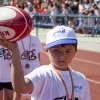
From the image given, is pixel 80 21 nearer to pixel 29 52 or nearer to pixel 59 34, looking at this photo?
pixel 29 52

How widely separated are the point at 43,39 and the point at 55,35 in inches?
611

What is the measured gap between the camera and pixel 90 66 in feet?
34.9

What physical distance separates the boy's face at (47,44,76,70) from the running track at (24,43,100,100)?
4535 millimetres

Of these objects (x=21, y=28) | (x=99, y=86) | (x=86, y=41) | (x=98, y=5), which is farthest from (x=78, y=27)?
(x=21, y=28)

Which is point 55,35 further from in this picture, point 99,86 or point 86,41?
point 86,41

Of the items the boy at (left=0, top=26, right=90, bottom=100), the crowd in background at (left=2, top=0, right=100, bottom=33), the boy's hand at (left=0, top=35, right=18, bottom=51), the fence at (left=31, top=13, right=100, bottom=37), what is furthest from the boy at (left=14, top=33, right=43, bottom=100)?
the fence at (left=31, top=13, right=100, bottom=37)

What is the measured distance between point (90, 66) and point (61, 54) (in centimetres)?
809

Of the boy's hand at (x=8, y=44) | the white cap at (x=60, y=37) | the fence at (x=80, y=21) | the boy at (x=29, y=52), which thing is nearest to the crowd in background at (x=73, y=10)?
the fence at (x=80, y=21)

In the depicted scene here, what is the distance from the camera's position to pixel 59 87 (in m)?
2.69

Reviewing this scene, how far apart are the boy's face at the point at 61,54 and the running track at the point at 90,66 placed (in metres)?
4.54

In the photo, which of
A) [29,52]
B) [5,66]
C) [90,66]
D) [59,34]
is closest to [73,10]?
[90,66]

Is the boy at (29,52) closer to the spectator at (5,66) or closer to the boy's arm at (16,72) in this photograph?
the spectator at (5,66)

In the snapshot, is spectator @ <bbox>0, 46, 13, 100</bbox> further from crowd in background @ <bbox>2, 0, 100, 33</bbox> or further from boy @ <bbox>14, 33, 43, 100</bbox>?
crowd in background @ <bbox>2, 0, 100, 33</bbox>

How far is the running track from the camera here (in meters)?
7.87
